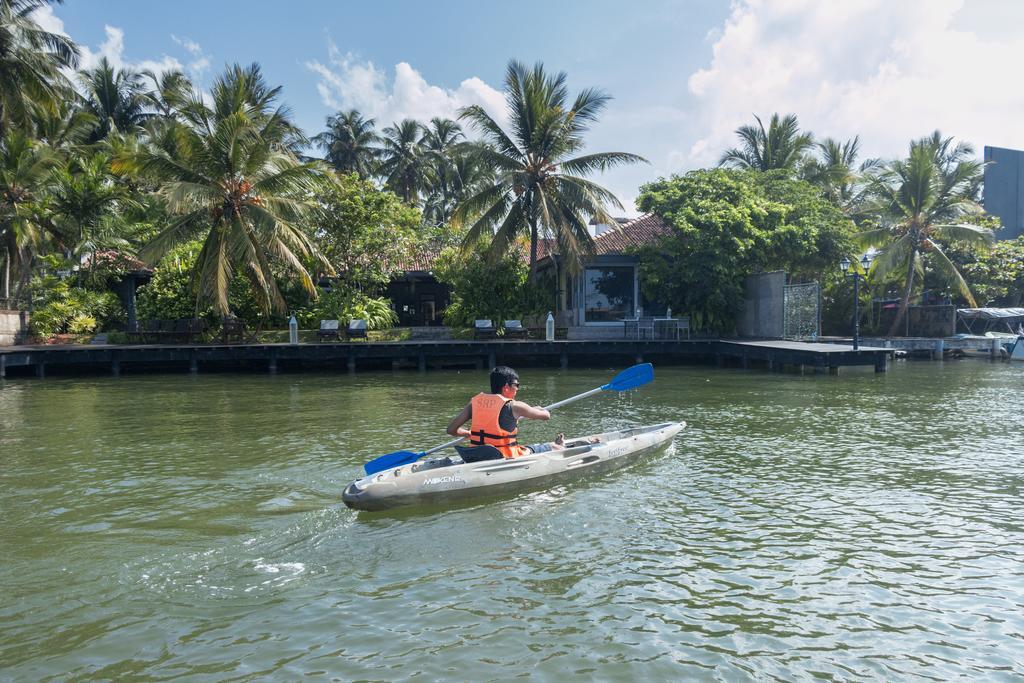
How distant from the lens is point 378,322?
90.9 feet

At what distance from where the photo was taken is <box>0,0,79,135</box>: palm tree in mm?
23016

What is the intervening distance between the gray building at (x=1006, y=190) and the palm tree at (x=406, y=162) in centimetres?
3226

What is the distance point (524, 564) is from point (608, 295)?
23.8 meters

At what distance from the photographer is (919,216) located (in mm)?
30422

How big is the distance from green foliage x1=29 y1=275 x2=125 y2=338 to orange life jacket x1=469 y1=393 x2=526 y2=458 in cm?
2389

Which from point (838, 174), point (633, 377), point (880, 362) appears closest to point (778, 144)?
point (838, 174)

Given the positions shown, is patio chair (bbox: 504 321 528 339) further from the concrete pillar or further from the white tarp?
the white tarp

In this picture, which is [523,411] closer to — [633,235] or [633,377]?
[633,377]

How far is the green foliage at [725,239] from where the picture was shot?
86.3 feet

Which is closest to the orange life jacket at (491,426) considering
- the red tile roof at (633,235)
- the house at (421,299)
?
the red tile roof at (633,235)

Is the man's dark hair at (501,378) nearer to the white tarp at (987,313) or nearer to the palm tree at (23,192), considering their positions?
the palm tree at (23,192)

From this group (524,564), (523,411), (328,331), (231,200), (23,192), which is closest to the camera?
(524,564)

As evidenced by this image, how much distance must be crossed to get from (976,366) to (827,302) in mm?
9134

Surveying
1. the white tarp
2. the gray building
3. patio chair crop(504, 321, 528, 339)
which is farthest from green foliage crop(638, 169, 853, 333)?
the gray building
